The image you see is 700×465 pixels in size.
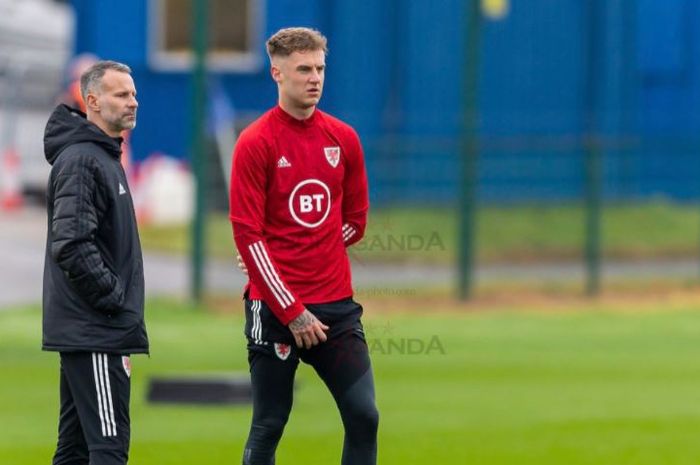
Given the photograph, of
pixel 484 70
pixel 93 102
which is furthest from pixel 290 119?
pixel 484 70

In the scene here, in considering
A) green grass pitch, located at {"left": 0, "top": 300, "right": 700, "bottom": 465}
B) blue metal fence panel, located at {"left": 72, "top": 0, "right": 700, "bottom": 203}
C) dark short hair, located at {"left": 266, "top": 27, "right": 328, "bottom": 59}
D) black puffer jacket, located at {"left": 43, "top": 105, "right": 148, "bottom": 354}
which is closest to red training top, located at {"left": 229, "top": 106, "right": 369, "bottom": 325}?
dark short hair, located at {"left": 266, "top": 27, "right": 328, "bottom": 59}

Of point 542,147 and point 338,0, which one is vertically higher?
point 338,0

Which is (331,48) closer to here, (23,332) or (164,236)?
(164,236)

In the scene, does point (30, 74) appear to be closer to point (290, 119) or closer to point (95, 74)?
point (290, 119)

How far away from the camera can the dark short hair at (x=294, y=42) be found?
748 centimetres

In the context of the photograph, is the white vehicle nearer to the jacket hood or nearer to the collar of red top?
the collar of red top

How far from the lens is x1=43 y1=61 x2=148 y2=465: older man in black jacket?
22.9 feet

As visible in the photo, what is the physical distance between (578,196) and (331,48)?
692cm

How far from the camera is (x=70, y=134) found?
7.16 meters

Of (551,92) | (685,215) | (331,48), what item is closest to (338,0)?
(331,48)

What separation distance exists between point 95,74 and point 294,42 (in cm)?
81

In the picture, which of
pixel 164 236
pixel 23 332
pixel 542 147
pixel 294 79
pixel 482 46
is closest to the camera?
pixel 294 79

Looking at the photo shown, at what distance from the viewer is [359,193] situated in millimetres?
7875

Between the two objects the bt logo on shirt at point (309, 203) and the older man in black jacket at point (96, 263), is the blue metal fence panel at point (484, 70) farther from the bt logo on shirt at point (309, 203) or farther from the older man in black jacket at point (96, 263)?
the older man in black jacket at point (96, 263)
